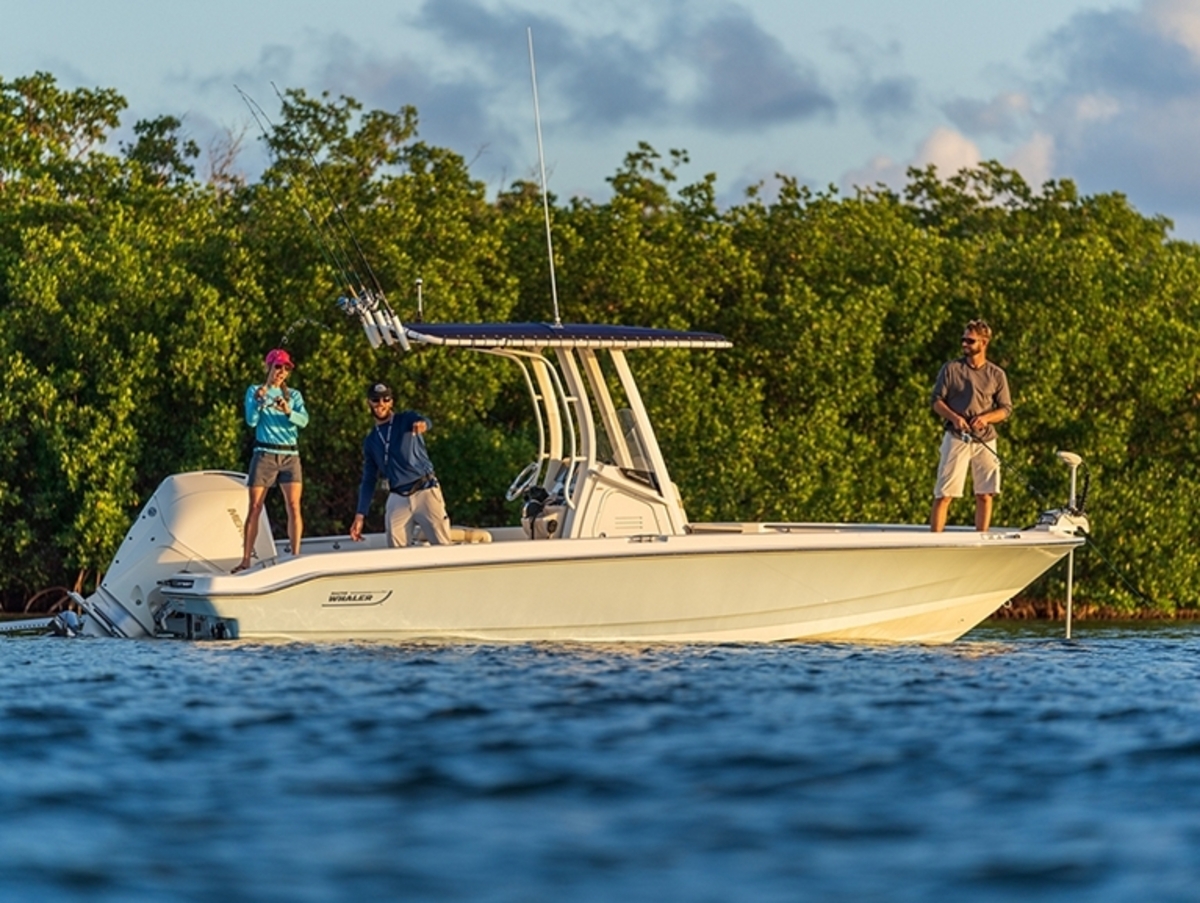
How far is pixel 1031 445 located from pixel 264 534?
1779 centimetres

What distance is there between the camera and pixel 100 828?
6215 millimetres

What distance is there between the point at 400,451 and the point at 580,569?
1.56 m

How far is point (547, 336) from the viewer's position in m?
14.1

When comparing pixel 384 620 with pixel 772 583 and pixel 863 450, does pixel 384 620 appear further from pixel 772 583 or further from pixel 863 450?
pixel 863 450

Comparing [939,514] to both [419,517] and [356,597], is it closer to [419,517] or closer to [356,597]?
[419,517]

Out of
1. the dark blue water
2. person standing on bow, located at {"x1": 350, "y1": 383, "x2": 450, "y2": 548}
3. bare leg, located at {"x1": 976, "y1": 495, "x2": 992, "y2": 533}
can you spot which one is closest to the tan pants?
person standing on bow, located at {"x1": 350, "y1": 383, "x2": 450, "y2": 548}

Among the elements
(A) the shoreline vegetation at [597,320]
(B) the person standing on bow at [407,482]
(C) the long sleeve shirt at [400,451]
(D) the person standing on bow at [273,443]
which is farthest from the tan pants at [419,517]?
(A) the shoreline vegetation at [597,320]

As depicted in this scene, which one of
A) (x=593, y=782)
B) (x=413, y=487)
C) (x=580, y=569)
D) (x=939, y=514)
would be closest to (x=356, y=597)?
(x=413, y=487)

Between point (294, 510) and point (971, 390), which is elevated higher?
point (971, 390)

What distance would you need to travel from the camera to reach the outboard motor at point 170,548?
13797 millimetres

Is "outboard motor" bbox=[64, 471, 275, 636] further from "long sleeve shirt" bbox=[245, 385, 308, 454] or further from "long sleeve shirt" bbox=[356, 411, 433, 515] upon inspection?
"long sleeve shirt" bbox=[356, 411, 433, 515]

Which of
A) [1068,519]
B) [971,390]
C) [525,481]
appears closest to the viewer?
[971,390]

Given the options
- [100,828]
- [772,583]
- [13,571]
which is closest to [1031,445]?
[13,571]

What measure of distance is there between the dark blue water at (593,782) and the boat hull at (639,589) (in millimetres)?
2034
